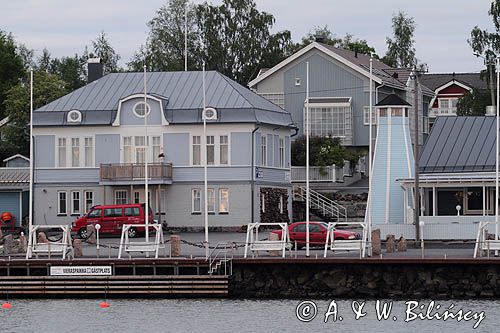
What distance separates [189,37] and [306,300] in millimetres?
68387

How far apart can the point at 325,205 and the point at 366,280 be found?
32766mm

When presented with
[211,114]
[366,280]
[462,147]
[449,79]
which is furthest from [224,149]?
[449,79]

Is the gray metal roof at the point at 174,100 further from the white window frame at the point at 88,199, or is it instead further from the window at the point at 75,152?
the white window frame at the point at 88,199

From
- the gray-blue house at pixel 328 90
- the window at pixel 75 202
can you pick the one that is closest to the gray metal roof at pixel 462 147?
the window at pixel 75 202

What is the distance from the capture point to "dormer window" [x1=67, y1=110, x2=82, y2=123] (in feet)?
264

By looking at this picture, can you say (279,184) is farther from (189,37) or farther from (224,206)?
(189,37)

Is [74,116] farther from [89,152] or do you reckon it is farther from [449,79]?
[449,79]

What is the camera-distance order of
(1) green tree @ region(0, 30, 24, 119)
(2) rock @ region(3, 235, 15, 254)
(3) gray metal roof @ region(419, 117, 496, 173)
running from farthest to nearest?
(1) green tree @ region(0, 30, 24, 119)
(3) gray metal roof @ region(419, 117, 496, 173)
(2) rock @ region(3, 235, 15, 254)

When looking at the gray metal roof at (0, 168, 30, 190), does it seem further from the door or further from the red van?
the door

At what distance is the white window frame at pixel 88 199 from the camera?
81062 mm

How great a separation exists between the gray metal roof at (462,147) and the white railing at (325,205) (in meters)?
13.6

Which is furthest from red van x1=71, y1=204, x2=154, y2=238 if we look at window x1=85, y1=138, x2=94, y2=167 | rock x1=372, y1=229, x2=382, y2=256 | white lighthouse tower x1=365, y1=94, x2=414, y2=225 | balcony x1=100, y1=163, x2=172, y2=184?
rock x1=372, y1=229, x2=382, y2=256

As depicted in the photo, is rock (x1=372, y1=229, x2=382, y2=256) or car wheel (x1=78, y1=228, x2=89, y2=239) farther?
car wheel (x1=78, y1=228, x2=89, y2=239)

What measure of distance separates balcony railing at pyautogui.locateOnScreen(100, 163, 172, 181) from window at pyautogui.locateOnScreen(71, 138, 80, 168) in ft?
6.28
